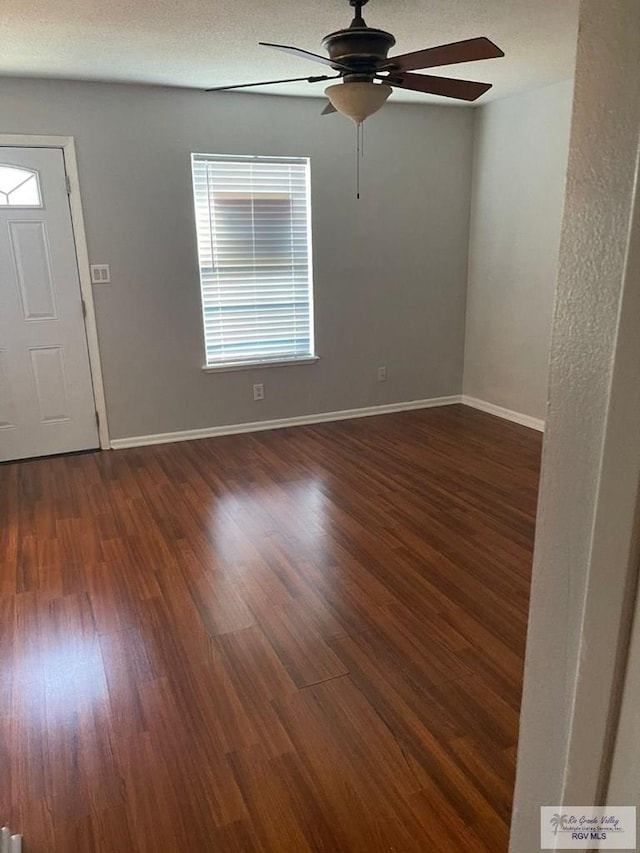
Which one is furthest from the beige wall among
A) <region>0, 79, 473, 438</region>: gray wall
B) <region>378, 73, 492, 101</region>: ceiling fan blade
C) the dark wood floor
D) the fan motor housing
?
<region>0, 79, 473, 438</region>: gray wall

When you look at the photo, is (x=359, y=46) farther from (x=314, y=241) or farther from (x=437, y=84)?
(x=314, y=241)

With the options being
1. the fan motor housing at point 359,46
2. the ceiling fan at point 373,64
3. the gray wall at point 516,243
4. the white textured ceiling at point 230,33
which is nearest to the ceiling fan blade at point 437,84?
the ceiling fan at point 373,64

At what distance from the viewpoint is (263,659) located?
2123 mm

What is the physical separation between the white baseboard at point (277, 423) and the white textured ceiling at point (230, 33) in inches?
98.0

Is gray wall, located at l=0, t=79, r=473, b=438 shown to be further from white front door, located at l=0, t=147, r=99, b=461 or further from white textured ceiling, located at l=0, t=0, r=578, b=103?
white textured ceiling, located at l=0, t=0, r=578, b=103

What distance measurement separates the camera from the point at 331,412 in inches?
202

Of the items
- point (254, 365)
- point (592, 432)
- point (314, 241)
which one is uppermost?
point (314, 241)

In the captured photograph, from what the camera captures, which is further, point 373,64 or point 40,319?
point 40,319

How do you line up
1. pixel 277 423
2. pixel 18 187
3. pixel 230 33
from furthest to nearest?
pixel 277 423 → pixel 18 187 → pixel 230 33

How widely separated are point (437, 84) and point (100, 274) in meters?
2.67
